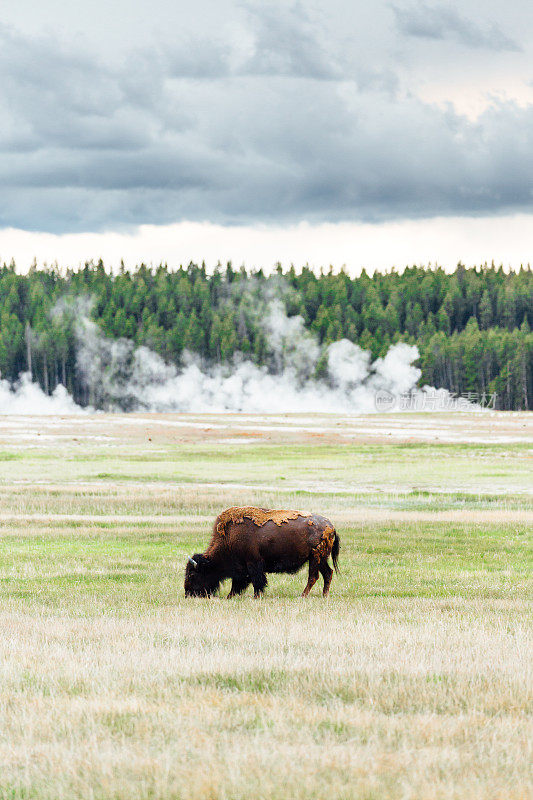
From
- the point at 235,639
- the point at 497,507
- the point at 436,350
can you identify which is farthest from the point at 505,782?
the point at 436,350

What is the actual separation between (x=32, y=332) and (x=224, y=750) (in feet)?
574

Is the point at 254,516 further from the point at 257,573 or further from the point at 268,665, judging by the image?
the point at 268,665

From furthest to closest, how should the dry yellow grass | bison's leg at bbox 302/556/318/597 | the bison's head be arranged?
the bison's head < bison's leg at bbox 302/556/318/597 < the dry yellow grass

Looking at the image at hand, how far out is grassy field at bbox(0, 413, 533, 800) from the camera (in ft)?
20.6

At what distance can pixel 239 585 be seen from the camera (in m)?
16.8

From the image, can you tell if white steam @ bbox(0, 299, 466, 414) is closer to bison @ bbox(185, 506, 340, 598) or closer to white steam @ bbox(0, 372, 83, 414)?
white steam @ bbox(0, 372, 83, 414)

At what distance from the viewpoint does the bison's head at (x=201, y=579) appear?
658 inches

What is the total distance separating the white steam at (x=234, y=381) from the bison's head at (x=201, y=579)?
5510 inches

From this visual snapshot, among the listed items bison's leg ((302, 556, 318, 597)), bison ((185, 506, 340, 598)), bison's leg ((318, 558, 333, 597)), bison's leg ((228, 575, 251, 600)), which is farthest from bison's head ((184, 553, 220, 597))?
bison's leg ((318, 558, 333, 597))

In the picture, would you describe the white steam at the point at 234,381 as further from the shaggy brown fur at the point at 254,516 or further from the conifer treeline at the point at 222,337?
the shaggy brown fur at the point at 254,516

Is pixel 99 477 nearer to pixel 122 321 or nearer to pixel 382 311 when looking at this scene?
pixel 122 321

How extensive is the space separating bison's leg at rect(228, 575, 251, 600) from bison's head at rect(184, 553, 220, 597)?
0.30 m

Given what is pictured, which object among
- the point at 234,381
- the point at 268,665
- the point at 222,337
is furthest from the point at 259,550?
the point at 222,337

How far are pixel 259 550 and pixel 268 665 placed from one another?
656 centimetres
